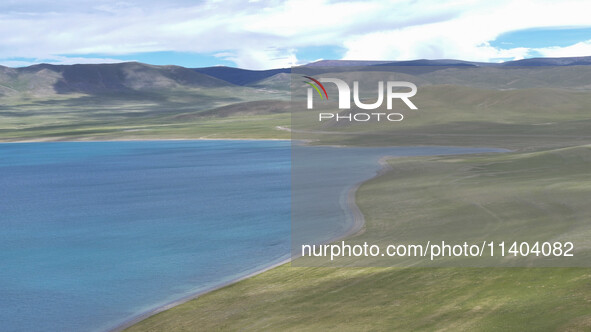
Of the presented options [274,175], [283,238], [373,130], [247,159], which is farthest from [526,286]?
[373,130]

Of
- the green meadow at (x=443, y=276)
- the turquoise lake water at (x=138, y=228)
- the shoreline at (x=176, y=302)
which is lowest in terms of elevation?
the turquoise lake water at (x=138, y=228)

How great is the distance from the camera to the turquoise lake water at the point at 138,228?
105 feet

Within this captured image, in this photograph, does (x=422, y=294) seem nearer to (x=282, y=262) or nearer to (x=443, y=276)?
(x=443, y=276)

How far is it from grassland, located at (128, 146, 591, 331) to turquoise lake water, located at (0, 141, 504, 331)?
410 centimetres

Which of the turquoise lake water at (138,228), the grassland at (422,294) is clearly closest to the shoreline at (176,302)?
the turquoise lake water at (138,228)

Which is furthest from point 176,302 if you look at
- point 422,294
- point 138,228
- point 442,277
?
point 138,228

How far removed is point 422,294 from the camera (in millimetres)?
25078

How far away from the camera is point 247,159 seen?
4198 inches

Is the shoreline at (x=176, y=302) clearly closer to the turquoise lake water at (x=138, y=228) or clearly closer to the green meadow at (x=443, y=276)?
the turquoise lake water at (x=138, y=228)

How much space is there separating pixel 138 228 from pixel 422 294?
31229mm

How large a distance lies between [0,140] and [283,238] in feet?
560

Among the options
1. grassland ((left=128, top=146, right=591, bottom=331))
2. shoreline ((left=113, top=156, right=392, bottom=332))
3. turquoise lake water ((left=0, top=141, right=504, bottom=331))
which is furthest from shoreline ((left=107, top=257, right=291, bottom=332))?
grassland ((left=128, top=146, right=591, bottom=331))

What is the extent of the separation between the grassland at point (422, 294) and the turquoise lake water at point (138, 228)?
4099 mm

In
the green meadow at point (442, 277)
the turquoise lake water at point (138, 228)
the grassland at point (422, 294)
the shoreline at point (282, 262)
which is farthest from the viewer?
the turquoise lake water at point (138, 228)
